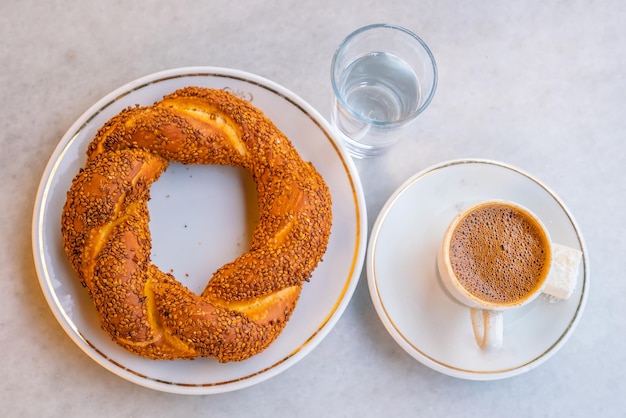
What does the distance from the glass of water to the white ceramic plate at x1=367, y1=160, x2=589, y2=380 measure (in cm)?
15

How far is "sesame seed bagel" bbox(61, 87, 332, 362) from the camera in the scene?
4.45 feet

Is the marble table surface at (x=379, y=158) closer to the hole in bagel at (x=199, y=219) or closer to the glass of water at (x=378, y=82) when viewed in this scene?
the glass of water at (x=378, y=82)

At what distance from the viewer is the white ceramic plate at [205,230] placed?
1.45 metres

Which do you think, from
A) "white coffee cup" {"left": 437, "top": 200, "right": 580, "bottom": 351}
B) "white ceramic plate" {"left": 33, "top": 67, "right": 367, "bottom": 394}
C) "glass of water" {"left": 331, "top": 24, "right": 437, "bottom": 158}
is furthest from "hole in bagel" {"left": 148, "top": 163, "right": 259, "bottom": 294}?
"white coffee cup" {"left": 437, "top": 200, "right": 580, "bottom": 351}

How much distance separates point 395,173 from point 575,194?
462mm

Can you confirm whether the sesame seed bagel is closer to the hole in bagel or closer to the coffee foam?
the hole in bagel

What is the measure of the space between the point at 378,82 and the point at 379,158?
0.18m

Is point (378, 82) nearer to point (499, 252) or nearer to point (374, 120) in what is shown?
point (374, 120)

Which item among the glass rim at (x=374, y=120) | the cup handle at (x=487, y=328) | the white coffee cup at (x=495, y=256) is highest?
→ the glass rim at (x=374, y=120)

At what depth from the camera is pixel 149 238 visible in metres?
1.44

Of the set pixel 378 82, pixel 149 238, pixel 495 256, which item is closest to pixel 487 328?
pixel 495 256

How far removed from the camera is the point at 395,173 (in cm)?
163

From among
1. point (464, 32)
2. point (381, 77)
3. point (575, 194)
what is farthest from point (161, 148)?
point (575, 194)

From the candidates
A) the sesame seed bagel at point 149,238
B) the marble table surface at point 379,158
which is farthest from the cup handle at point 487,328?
the sesame seed bagel at point 149,238
